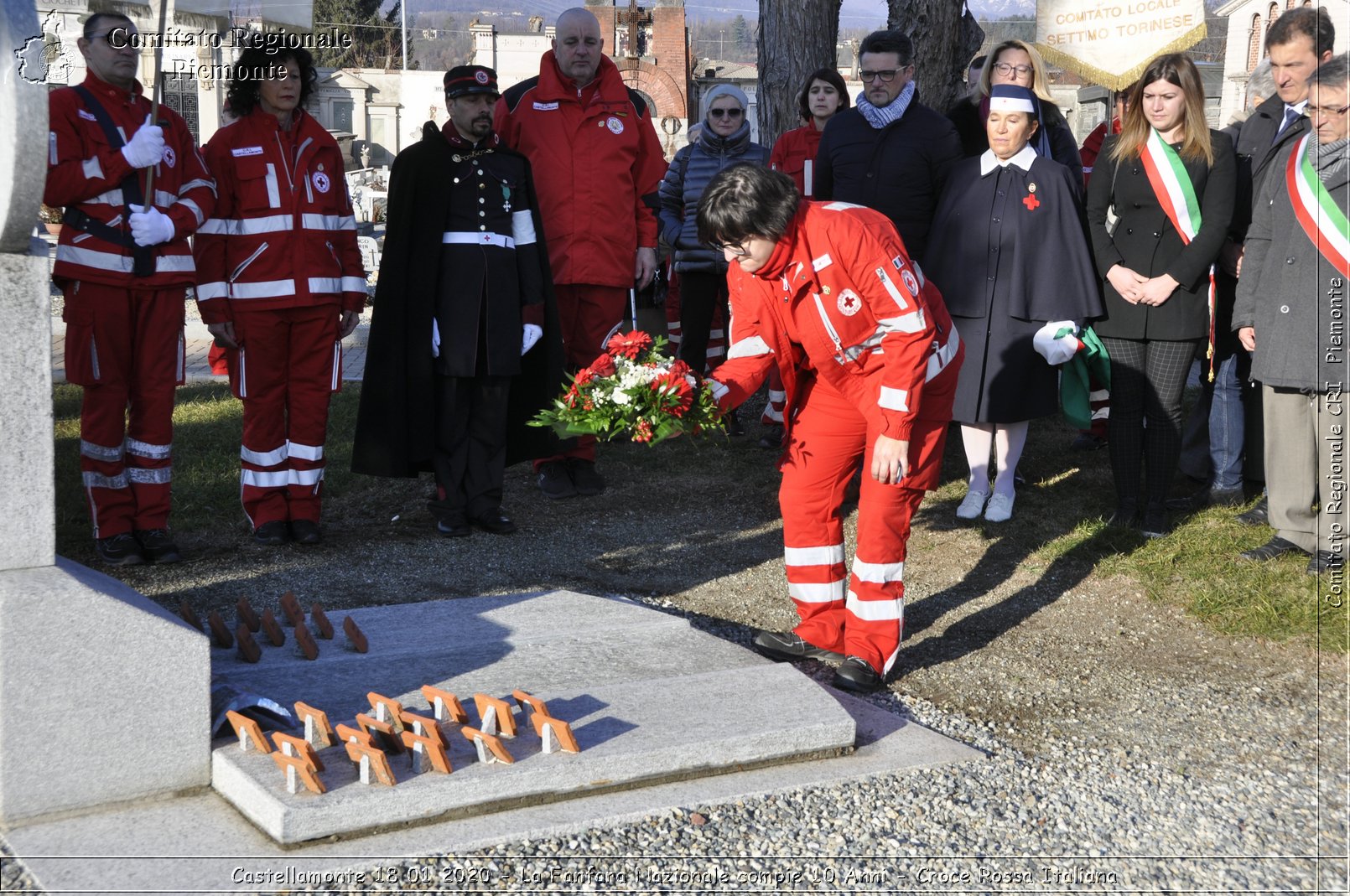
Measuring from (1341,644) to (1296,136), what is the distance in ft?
7.58

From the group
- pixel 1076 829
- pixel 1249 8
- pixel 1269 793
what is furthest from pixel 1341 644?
pixel 1249 8

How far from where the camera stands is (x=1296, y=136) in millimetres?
6031

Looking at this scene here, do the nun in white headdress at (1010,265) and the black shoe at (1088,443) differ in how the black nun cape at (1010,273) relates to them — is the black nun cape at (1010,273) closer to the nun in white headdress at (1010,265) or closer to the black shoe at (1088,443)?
the nun in white headdress at (1010,265)

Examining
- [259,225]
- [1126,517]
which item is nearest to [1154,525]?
[1126,517]

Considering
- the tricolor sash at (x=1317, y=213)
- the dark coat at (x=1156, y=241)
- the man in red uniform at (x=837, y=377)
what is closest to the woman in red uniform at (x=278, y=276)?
the man in red uniform at (x=837, y=377)

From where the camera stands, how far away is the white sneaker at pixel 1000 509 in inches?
276

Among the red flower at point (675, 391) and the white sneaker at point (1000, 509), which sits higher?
the red flower at point (675, 391)

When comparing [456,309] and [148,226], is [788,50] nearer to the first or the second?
[456,309]

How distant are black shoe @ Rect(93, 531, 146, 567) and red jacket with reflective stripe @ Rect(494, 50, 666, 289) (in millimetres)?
2545

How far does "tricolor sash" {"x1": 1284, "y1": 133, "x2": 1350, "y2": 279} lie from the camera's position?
5.55m

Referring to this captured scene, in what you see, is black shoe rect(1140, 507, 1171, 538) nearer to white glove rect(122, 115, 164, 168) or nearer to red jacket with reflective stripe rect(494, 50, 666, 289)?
red jacket with reflective stripe rect(494, 50, 666, 289)

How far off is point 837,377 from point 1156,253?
8.34 feet

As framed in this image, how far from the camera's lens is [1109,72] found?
809 cm

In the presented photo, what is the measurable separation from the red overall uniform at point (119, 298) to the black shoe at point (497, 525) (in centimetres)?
153
